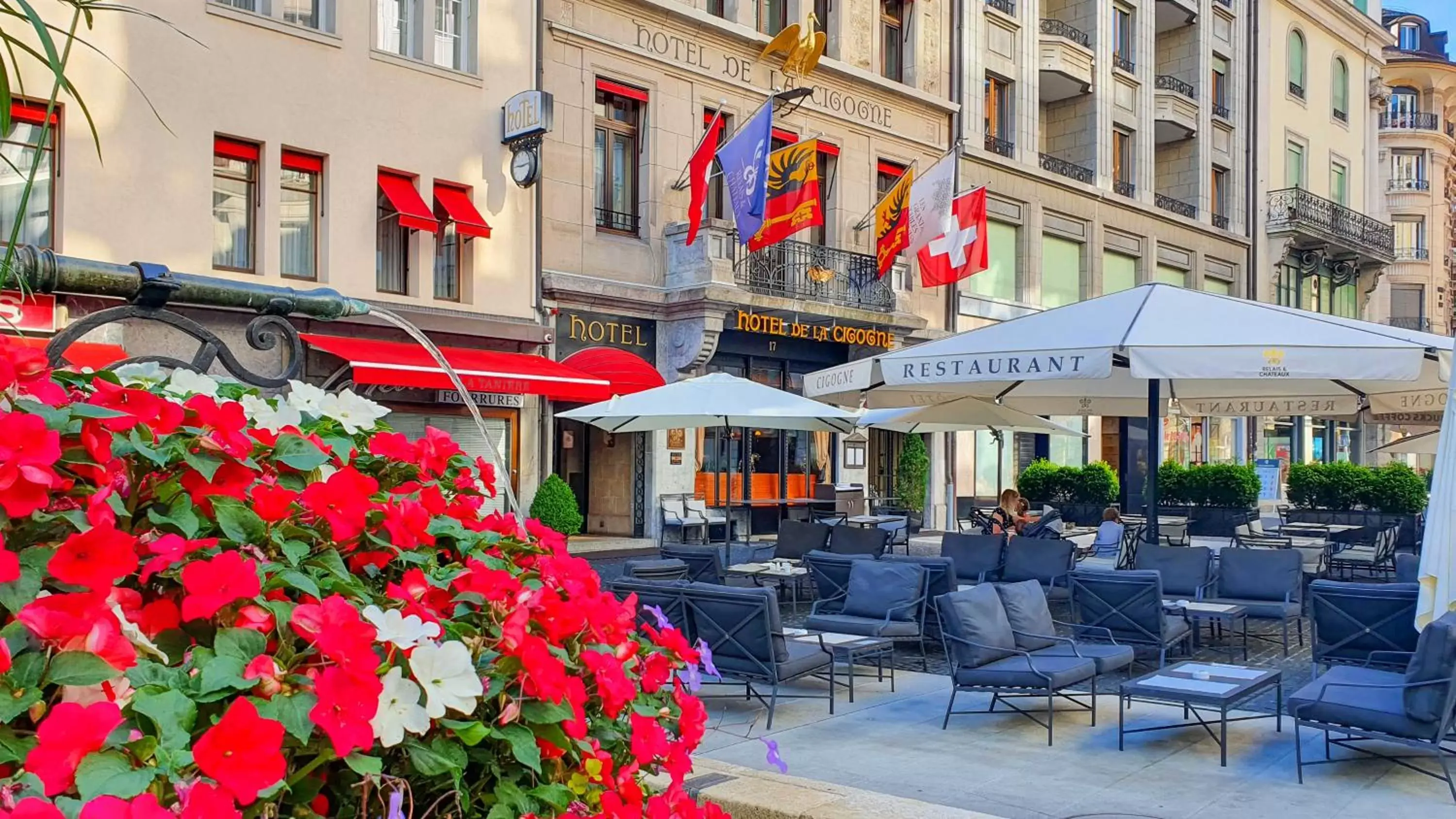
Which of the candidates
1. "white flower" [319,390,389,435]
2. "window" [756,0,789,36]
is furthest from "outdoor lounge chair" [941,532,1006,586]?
"window" [756,0,789,36]

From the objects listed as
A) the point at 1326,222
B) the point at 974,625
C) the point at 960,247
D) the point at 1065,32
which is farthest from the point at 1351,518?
the point at 1326,222

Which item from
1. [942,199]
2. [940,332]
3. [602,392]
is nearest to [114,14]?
[602,392]

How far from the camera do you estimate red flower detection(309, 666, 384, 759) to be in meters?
1.42

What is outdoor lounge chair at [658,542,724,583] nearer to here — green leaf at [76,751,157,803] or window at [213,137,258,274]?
window at [213,137,258,274]

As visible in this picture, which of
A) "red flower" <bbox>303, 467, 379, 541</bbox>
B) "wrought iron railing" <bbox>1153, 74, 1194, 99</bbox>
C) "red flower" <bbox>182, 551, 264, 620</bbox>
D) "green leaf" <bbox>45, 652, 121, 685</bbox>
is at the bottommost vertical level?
"green leaf" <bbox>45, 652, 121, 685</bbox>

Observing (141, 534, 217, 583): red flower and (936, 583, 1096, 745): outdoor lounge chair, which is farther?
(936, 583, 1096, 745): outdoor lounge chair

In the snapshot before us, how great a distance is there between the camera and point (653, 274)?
66.2ft

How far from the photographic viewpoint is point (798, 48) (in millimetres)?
21594

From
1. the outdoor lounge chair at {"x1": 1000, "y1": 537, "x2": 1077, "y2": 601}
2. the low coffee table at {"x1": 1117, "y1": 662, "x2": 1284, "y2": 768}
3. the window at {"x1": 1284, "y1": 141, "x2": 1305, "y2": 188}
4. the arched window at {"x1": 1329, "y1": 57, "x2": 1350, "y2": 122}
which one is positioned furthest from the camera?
the arched window at {"x1": 1329, "y1": 57, "x2": 1350, "y2": 122}

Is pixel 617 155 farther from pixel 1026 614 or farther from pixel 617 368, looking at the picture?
pixel 1026 614

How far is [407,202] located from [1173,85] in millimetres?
24174

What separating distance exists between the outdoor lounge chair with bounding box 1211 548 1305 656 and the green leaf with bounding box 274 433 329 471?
954 centimetres

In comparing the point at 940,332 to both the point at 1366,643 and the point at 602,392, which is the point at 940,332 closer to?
the point at 602,392

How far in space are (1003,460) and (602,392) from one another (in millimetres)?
12784
